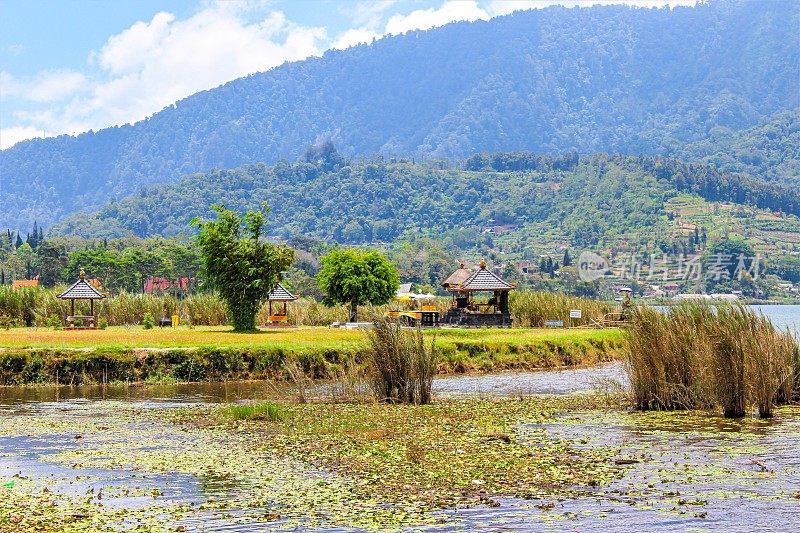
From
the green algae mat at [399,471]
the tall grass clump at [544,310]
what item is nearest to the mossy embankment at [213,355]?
the green algae mat at [399,471]

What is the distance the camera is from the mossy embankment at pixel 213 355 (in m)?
32.3

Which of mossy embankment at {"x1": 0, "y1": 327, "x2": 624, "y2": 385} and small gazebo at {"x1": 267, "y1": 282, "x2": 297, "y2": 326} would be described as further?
small gazebo at {"x1": 267, "y1": 282, "x2": 297, "y2": 326}

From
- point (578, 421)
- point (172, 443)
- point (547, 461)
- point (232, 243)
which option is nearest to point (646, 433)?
point (578, 421)

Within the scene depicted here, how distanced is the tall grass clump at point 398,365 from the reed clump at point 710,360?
450 centimetres

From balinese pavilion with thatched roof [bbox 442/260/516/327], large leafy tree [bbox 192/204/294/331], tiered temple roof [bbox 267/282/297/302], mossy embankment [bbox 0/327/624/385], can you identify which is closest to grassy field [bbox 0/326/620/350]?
mossy embankment [bbox 0/327/624/385]

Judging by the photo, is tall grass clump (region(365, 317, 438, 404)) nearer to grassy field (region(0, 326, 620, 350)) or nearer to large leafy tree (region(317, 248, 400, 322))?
grassy field (region(0, 326, 620, 350))

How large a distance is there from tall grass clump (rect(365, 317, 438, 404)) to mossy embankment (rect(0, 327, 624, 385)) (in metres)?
2.92

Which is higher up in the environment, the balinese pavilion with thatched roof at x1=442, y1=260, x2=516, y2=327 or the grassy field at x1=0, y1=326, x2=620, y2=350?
the balinese pavilion with thatched roof at x1=442, y1=260, x2=516, y2=327

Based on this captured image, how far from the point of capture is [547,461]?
55.5ft

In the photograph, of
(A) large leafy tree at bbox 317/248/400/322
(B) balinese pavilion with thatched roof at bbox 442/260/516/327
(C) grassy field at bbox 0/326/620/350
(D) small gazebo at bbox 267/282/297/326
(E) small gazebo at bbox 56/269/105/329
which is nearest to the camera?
(C) grassy field at bbox 0/326/620/350

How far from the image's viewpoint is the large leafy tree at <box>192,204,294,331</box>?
150ft

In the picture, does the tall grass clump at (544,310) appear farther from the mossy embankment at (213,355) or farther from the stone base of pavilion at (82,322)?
the stone base of pavilion at (82,322)

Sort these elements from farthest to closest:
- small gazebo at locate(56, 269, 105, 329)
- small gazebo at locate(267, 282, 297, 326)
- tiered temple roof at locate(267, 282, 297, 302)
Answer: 1. tiered temple roof at locate(267, 282, 297, 302)
2. small gazebo at locate(267, 282, 297, 326)
3. small gazebo at locate(56, 269, 105, 329)

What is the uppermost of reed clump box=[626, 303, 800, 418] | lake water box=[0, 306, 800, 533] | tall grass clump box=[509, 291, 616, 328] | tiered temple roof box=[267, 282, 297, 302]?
tiered temple roof box=[267, 282, 297, 302]
